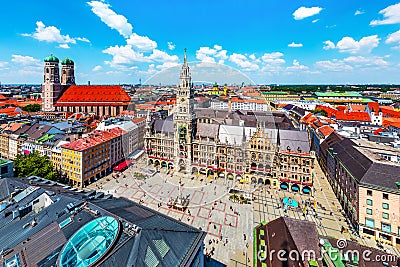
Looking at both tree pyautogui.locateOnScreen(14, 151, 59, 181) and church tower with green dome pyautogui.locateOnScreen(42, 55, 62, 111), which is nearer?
tree pyautogui.locateOnScreen(14, 151, 59, 181)

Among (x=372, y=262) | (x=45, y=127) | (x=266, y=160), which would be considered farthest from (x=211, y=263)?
(x=45, y=127)

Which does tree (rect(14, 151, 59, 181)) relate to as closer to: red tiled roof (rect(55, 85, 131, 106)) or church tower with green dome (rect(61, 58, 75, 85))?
red tiled roof (rect(55, 85, 131, 106))

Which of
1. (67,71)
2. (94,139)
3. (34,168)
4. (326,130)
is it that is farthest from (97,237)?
(67,71)

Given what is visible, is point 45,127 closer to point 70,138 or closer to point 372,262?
point 70,138

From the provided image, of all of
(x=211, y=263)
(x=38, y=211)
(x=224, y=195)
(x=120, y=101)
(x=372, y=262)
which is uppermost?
(x=120, y=101)

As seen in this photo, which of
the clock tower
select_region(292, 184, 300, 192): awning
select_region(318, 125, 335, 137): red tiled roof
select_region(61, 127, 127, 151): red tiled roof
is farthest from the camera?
select_region(318, 125, 335, 137): red tiled roof

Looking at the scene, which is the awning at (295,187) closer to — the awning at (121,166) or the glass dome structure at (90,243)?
the awning at (121,166)

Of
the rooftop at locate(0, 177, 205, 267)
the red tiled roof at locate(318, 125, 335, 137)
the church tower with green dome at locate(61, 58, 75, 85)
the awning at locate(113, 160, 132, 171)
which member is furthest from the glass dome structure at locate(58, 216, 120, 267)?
the church tower with green dome at locate(61, 58, 75, 85)
